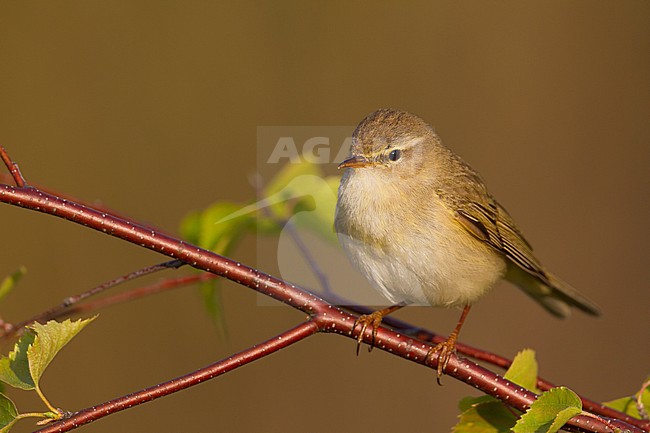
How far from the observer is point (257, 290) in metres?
2.28

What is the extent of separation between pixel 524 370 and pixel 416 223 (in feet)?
2.95

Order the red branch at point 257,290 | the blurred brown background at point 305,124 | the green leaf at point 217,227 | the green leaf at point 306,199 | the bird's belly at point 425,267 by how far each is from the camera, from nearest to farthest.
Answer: the red branch at point 257,290, the green leaf at point 217,227, the bird's belly at point 425,267, the green leaf at point 306,199, the blurred brown background at point 305,124

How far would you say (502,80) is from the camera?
26.6 feet

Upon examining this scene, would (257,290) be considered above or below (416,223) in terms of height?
below

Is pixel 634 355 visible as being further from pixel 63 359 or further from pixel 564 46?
pixel 63 359

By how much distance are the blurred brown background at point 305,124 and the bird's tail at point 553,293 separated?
121 inches

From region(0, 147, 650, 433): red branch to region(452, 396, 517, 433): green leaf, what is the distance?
49 mm

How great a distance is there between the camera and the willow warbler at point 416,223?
3.00 meters

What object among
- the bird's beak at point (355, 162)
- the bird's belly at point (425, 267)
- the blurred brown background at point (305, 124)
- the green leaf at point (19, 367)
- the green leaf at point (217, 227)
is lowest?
the green leaf at point (19, 367)

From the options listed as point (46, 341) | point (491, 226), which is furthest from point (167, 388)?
point (491, 226)

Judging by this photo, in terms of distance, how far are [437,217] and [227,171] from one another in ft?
16.0

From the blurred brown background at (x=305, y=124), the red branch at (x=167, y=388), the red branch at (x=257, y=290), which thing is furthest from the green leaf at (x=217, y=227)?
the blurred brown background at (x=305, y=124)

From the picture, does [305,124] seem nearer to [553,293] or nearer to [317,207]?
[553,293]

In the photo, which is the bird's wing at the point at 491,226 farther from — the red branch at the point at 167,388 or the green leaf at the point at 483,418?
the red branch at the point at 167,388
